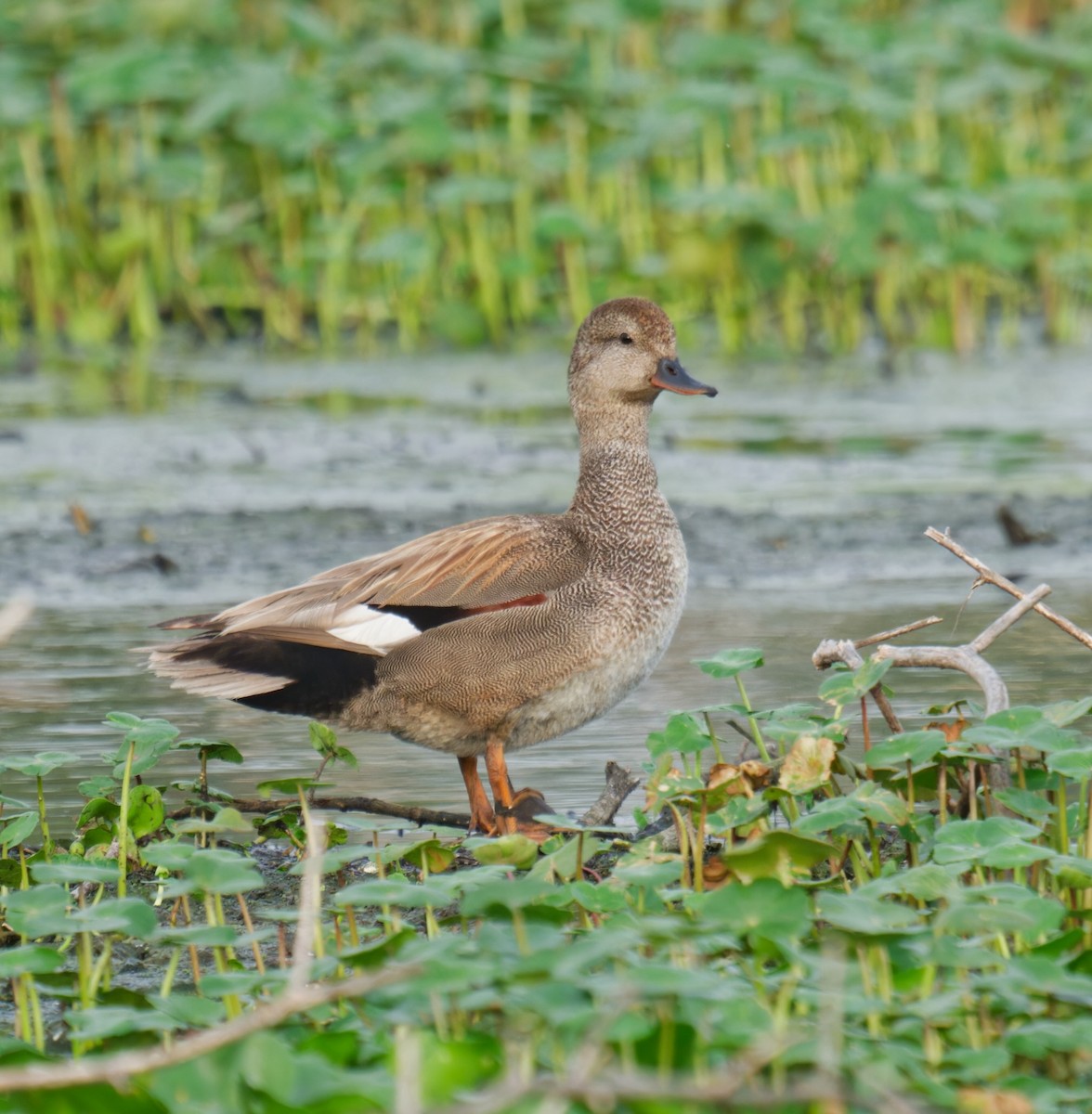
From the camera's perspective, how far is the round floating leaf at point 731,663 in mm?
3945

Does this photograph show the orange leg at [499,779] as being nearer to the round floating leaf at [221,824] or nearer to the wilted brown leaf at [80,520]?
the round floating leaf at [221,824]

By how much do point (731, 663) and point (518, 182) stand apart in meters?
9.04

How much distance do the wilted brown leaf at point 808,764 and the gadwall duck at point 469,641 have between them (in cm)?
71

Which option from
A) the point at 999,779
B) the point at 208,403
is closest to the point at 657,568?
the point at 999,779

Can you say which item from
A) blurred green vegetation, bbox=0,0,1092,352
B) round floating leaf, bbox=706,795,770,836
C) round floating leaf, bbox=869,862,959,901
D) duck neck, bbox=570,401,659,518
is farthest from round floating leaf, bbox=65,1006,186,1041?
blurred green vegetation, bbox=0,0,1092,352

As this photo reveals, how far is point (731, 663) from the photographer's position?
3.97 m

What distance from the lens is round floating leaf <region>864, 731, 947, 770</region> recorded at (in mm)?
3547

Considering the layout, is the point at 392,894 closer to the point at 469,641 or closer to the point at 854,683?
the point at 854,683

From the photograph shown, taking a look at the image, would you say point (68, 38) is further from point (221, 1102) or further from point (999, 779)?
point (221, 1102)

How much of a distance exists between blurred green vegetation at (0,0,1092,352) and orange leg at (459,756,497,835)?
24.3 feet

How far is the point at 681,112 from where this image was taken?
12.4 meters

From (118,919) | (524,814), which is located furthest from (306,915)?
(524,814)

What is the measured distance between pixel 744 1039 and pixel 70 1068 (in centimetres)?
80

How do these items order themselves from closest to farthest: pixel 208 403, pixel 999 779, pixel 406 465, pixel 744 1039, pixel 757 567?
pixel 744 1039 → pixel 999 779 → pixel 757 567 → pixel 406 465 → pixel 208 403
